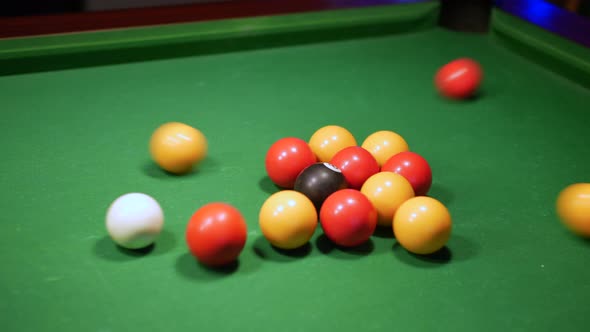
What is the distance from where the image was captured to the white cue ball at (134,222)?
88.2 inches

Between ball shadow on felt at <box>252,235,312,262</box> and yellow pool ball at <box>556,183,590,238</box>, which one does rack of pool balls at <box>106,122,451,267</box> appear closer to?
ball shadow on felt at <box>252,235,312,262</box>

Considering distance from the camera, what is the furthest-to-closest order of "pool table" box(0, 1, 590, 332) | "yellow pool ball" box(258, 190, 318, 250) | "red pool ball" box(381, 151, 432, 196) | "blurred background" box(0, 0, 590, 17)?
"blurred background" box(0, 0, 590, 17) → "red pool ball" box(381, 151, 432, 196) → "yellow pool ball" box(258, 190, 318, 250) → "pool table" box(0, 1, 590, 332)

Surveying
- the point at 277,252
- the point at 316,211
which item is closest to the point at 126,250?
the point at 277,252

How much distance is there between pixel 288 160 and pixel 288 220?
44 centimetres

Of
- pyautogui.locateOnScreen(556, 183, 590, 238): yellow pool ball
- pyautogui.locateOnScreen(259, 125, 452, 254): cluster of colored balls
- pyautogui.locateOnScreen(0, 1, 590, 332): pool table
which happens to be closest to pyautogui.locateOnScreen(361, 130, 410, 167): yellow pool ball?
pyautogui.locateOnScreen(259, 125, 452, 254): cluster of colored balls

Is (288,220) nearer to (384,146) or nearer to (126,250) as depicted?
(126,250)

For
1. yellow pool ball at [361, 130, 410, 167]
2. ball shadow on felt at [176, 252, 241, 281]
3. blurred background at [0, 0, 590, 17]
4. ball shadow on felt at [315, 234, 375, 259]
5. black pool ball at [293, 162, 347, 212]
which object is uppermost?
black pool ball at [293, 162, 347, 212]

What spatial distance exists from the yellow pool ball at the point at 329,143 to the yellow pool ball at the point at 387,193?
0.34 meters

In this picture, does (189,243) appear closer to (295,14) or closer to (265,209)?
(265,209)

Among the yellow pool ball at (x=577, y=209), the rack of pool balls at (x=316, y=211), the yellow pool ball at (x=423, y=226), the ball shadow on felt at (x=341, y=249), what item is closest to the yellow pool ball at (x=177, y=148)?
the rack of pool balls at (x=316, y=211)

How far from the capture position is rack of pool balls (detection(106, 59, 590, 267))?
87.4 inches

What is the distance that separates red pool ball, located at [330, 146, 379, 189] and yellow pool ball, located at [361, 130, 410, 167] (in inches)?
4.9

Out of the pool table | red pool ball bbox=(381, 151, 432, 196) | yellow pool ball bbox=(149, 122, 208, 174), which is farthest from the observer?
yellow pool ball bbox=(149, 122, 208, 174)

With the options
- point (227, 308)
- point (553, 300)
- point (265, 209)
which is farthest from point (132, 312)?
point (553, 300)
